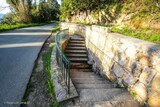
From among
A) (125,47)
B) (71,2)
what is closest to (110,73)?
(125,47)

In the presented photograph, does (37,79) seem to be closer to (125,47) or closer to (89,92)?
(89,92)

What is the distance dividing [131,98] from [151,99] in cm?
68

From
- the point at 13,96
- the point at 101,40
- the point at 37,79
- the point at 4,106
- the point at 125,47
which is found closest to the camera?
the point at 4,106

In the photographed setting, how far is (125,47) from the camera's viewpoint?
545 cm

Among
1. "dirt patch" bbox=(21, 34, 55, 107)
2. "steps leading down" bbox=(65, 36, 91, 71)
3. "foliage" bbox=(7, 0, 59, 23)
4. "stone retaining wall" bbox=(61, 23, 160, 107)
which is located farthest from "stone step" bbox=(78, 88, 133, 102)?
"foliage" bbox=(7, 0, 59, 23)

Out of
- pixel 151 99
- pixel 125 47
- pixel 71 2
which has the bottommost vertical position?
pixel 151 99

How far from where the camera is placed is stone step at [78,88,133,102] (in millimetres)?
4299

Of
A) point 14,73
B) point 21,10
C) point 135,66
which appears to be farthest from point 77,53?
point 21,10

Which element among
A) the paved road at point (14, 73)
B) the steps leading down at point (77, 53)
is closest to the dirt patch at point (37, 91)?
the paved road at point (14, 73)

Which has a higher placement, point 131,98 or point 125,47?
point 125,47

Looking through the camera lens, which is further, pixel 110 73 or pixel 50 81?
pixel 110 73

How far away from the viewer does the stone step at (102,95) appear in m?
4.30

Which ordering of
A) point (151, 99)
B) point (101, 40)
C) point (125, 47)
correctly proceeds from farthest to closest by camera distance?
point (101, 40) < point (125, 47) < point (151, 99)

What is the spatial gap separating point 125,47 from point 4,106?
367 centimetres
